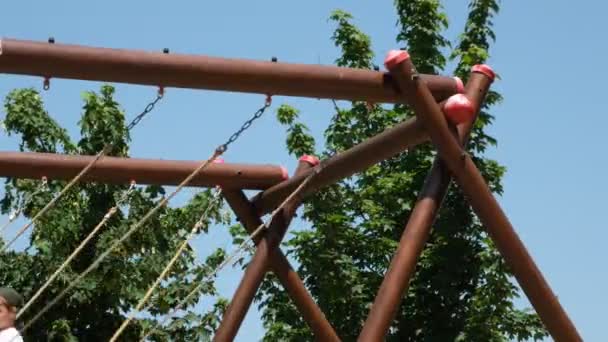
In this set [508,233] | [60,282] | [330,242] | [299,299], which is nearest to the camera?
[508,233]

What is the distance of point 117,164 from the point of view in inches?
288

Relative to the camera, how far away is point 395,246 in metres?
12.0

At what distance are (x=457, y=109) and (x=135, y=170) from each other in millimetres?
1867

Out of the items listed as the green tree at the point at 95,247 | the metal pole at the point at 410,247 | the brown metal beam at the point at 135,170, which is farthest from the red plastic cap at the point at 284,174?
the green tree at the point at 95,247

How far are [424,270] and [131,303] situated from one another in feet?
8.64

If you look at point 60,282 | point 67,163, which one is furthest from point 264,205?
point 60,282

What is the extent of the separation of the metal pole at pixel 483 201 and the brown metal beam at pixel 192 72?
0.31 feet

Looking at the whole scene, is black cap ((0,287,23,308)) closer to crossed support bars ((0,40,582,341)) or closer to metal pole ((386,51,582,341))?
crossed support bars ((0,40,582,341))

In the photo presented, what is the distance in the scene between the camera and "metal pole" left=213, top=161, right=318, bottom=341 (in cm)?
752

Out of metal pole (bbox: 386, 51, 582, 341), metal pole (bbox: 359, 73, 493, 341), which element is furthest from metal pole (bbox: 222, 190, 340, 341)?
metal pole (bbox: 386, 51, 582, 341)

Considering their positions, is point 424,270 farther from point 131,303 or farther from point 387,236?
point 131,303

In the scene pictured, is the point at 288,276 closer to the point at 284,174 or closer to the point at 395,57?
the point at 284,174

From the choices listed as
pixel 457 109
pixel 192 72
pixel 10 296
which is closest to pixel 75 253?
pixel 10 296

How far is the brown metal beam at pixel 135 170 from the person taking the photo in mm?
7188
